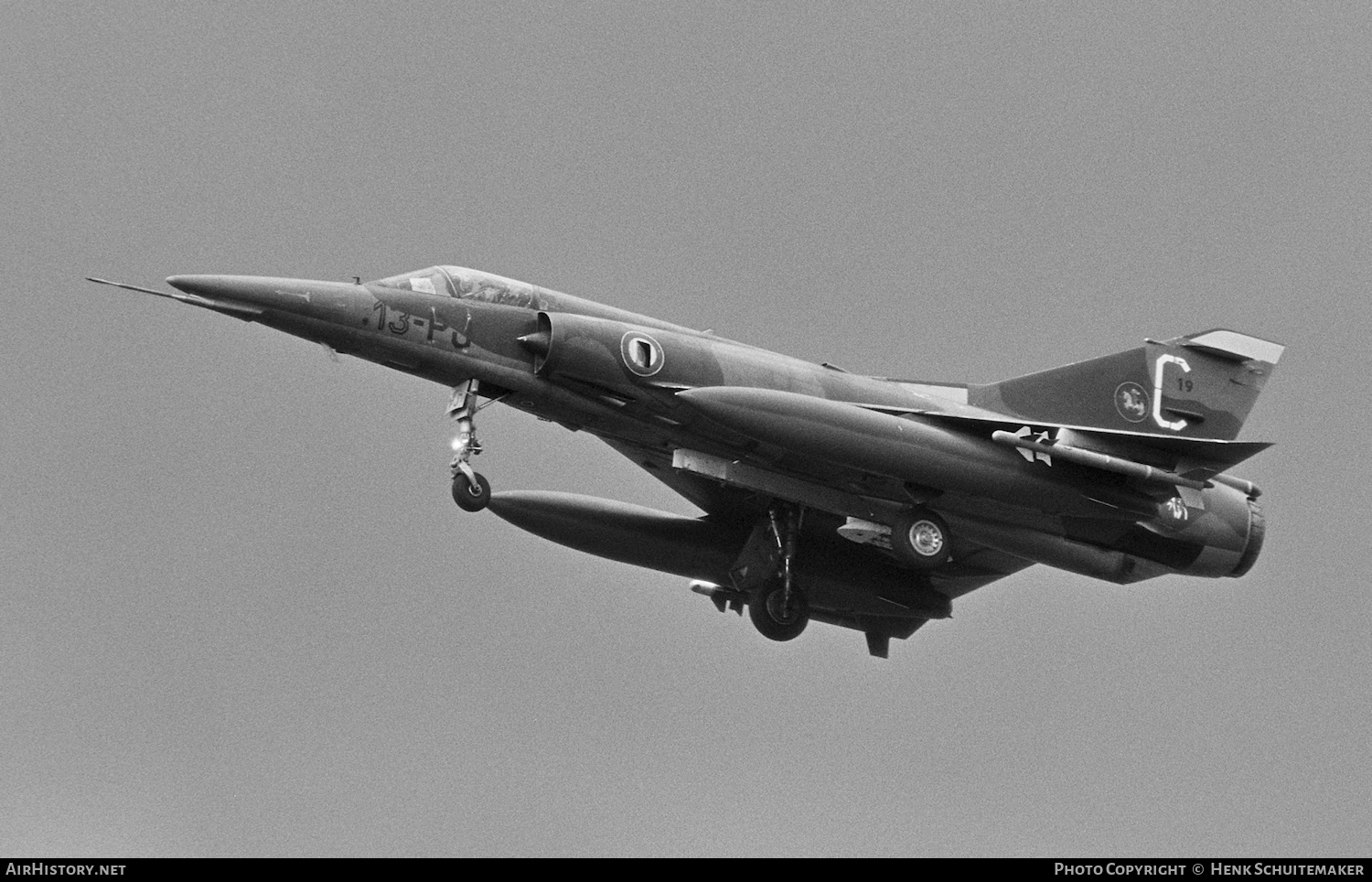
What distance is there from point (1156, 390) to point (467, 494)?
9222 mm

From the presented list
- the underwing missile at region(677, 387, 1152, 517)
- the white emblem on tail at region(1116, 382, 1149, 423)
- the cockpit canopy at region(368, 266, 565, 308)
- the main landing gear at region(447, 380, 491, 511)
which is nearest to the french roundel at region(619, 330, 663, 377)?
the underwing missile at region(677, 387, 1152, 517)

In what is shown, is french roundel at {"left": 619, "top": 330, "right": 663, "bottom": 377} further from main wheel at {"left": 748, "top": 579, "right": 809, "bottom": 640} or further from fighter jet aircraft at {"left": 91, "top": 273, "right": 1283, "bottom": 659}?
main wheel at {"left": 748, "top": 579, "right": 809, "bottom": 640}

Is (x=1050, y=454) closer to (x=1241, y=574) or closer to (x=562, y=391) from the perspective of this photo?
(x=1241, y=574)

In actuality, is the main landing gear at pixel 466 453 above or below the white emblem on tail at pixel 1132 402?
below

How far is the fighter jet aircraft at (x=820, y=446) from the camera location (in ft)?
73.7

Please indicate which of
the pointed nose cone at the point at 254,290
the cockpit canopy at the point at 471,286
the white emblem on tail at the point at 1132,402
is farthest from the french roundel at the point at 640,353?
the white emblem on tail at the point at 1132,402

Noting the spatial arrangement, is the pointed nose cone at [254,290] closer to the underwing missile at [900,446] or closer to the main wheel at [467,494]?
the main wheel at [467,494]

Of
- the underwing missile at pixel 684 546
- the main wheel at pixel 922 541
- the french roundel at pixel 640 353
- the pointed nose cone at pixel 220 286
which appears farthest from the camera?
the underwing missile at pixel 684 546

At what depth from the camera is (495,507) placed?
1008 inches

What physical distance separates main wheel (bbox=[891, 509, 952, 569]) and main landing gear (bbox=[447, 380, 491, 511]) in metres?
5.09

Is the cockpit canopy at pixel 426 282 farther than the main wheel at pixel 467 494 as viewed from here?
Yes

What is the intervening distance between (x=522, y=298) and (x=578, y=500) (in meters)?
3.56

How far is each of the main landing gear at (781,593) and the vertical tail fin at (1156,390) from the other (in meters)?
2.84

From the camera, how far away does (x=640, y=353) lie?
22.8 m
